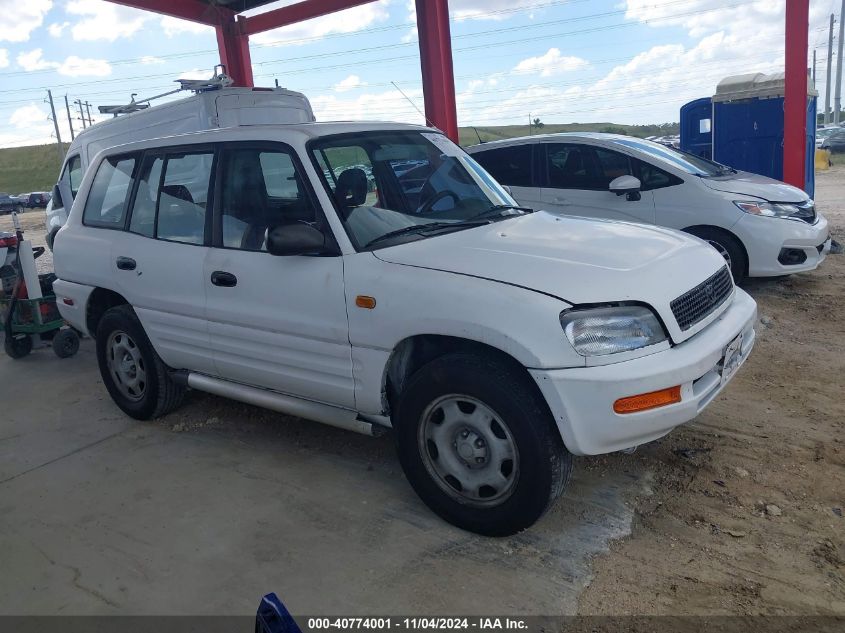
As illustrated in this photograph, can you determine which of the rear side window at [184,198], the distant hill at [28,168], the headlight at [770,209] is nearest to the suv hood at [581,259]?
the rear side window at [184,198]

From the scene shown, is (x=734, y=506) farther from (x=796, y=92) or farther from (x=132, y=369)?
(x=796, y=92)

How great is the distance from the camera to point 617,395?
2.82 metres

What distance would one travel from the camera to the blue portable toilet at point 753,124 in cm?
1018

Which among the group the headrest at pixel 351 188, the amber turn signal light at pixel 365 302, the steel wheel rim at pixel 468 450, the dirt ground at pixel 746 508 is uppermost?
the headrest at pixel 351 188

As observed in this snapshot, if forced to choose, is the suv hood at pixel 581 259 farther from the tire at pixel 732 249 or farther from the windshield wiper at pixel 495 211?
the tire at pixel 732 249

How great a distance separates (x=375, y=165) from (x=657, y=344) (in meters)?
1.89

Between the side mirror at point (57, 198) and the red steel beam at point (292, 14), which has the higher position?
the red steel beam at point (292, 14)

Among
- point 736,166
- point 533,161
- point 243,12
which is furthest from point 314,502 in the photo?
point 243,12

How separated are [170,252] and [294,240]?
1307mm

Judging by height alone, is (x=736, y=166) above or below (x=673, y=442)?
above

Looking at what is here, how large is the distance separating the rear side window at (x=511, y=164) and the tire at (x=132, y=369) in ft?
15.2

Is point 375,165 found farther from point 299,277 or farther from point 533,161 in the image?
point 533,161

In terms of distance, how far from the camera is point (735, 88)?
1048cm

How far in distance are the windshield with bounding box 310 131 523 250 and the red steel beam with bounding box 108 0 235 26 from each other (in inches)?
371
